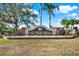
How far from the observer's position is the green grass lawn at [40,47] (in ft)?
9.90

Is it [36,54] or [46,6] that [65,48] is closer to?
[36,54]

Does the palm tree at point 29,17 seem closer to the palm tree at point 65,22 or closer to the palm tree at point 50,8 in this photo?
the palm tree at point 50,8

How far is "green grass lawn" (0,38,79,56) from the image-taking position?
3018 millimetres

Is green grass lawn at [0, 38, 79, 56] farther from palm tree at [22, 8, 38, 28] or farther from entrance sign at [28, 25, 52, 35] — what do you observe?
palm tree at [22, 8, 38, 28]

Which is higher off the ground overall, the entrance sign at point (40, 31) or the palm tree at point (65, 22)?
the palm tree at point (65, 22)

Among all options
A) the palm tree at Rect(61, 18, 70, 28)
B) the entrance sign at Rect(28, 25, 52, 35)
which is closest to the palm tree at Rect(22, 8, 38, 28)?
the entrance sign at Rect(28, 25, 52, 35)

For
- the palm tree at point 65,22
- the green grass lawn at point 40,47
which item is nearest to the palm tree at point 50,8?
the palm tree at point 65,22

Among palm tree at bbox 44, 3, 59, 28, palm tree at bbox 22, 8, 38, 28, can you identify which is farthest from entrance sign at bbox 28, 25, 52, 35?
palm tree at bbox 44, 3, 59, 28

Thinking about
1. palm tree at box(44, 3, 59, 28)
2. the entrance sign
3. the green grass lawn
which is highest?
palm tree at box(44, 3, 59, 28)

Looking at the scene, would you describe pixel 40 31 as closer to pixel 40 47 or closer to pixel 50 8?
pixel 40 47

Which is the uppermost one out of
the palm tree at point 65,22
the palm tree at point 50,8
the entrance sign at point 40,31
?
the palm tree at point 50,8

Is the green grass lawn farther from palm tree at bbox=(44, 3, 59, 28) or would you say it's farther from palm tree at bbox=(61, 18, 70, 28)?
palm tree at bbox=(44, 3, 59, 28)

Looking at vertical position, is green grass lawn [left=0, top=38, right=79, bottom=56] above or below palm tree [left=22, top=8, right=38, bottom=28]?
below

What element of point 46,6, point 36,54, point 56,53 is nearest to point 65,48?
point 56,53
